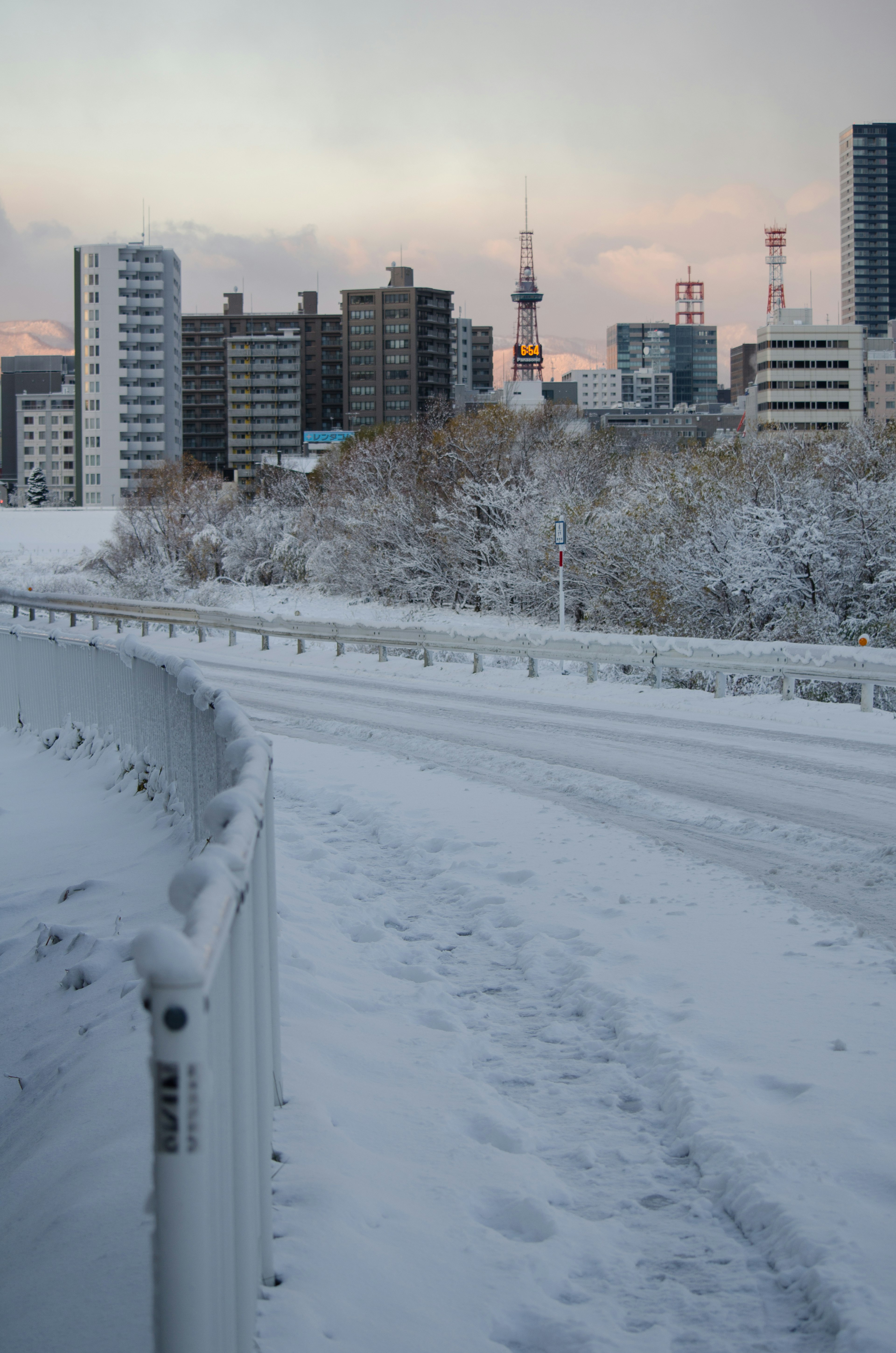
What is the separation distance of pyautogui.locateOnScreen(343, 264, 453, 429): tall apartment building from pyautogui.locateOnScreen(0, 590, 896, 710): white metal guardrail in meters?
144

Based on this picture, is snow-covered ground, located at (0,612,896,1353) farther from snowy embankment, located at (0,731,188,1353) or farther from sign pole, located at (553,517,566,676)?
sign pole, located at (553,517,566,676)

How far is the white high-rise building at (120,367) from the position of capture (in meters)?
155

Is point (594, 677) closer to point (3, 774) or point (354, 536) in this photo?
point (3, 774)

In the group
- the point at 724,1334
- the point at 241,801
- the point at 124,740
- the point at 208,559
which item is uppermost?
the point at 208,559

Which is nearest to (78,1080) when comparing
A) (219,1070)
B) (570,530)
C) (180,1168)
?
(219,1070)

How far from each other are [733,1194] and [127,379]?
165 m

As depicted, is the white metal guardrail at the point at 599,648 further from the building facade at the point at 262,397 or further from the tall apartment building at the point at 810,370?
the building facade at the point at 262,397

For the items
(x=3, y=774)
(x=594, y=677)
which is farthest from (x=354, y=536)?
(x=3, y=774)

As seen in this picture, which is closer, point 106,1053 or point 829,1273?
point 829,1273

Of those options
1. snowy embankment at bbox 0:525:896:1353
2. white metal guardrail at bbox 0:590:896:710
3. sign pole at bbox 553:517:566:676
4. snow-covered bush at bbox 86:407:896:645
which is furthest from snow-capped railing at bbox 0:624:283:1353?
snow-covered bush at bbox 86:407:896:645

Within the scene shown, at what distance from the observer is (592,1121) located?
4469 mm

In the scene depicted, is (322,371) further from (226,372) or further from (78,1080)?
(78,1080)

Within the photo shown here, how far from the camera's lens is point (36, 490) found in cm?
16375

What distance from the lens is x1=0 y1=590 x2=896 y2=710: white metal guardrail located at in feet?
52.7
